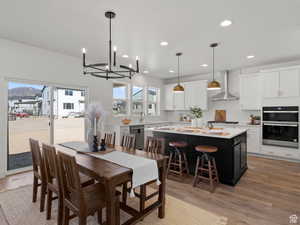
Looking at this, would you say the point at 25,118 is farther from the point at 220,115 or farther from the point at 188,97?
the point at 220,115

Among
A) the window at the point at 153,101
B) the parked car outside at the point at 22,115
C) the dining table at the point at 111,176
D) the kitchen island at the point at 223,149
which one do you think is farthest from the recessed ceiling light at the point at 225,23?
the parked car outside at the point at 22,115

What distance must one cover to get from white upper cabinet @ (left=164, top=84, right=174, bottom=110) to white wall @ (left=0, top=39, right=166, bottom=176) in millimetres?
3082

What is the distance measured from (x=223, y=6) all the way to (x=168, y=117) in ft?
17.9

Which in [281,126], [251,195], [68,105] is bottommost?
[251,195]

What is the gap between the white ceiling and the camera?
7.16ft

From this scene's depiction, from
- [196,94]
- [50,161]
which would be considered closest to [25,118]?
[50,161]

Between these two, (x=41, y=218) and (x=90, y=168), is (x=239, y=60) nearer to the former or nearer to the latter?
(x=90, y=168)

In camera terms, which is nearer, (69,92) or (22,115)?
(22,115)

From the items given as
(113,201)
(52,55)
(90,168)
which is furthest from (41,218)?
(52,55)

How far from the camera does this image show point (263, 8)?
2225 millimetres

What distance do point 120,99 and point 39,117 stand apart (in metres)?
2.49

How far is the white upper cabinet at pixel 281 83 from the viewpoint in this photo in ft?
13.4

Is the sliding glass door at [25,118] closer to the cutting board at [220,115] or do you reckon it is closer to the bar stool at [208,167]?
the bar stool at [208,167]

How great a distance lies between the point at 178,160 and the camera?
3486 mm
